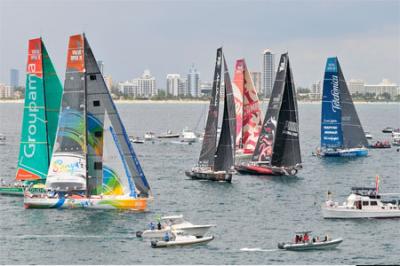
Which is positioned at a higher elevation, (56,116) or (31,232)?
(56,116)

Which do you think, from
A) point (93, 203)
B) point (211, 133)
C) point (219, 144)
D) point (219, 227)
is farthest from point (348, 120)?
point (219, 227)

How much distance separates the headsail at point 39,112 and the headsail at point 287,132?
1212 inches

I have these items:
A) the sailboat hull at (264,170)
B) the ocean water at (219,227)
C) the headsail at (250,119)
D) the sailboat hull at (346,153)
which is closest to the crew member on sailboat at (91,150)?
the ocean water at (219,227)

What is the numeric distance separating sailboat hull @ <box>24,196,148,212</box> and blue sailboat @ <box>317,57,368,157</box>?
62472mm

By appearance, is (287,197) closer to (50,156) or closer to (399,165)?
(50,156)

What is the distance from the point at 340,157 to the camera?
443 feet

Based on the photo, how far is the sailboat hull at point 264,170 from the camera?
4205 inches

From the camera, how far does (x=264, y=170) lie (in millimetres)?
107562

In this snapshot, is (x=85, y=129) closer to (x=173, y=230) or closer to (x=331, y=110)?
(x=173, y=230)

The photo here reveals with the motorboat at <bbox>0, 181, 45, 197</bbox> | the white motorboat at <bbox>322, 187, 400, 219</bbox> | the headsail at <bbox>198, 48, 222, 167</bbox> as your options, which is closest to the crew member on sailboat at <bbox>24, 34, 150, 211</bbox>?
the motorboat at <bbox>0, 181, 45, 197</bbox>

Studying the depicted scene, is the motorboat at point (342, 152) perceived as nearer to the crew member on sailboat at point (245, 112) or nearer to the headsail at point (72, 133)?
the crew member on sailboat at point (245, 112)

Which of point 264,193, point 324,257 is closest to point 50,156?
point 264,193

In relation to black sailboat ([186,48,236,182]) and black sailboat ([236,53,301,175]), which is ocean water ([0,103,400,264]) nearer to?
black sailboat ([186,48,236,182])

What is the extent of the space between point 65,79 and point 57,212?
379 inches
